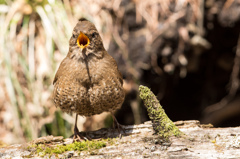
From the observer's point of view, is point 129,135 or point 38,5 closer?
point 129,135

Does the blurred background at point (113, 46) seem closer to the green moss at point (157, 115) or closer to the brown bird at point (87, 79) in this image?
the brown bird at point (87, 79)

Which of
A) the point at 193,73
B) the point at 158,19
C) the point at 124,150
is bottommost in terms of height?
the point at 124,150

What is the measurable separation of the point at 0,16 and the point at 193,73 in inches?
111

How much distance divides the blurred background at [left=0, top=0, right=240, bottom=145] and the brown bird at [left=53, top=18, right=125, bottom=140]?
1484 millimetres

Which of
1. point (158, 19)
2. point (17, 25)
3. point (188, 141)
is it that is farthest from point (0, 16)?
point (188, 141)

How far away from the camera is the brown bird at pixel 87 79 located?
280 centimetres

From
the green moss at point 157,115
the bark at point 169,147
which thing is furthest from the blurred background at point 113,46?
the green moss at point 157,115

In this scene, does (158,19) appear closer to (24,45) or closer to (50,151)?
(24,45)

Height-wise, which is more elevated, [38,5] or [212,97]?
[38,5]

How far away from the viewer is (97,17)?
15.4 ft

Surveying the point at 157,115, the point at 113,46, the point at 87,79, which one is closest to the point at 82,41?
the point at 87,79

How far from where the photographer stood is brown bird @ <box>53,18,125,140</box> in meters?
2.80

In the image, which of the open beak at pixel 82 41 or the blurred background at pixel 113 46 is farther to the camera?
the blurred background at pixel 113 46

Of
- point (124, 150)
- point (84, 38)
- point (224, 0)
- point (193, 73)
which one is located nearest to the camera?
point (124, 150)
